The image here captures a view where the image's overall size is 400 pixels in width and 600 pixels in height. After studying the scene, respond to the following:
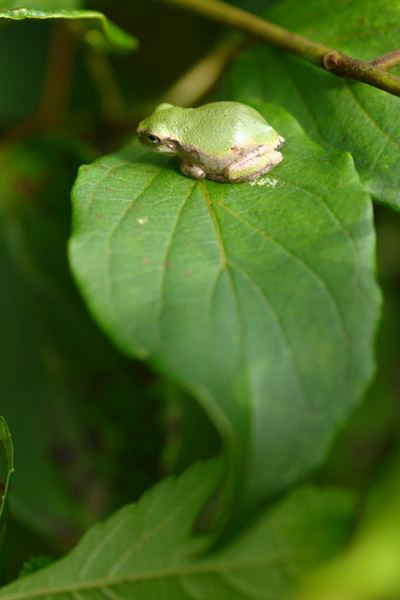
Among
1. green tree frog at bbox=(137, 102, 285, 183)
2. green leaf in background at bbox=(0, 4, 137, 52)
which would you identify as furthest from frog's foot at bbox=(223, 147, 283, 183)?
green leaf in background at bbox=(0, 4, 137, 52)

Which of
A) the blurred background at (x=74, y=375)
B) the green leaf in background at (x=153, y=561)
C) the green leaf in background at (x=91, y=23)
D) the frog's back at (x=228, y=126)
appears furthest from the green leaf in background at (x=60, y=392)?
the frog's back at (x=228, y=126)

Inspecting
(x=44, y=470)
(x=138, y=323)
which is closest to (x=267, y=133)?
(x=138, y=323)

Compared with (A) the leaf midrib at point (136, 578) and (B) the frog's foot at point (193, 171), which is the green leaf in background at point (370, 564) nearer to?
(A) the leaf midrib at point (136, 578)

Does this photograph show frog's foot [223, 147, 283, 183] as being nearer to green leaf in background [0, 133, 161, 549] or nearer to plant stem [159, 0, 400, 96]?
plant stem [159, 0, 400, 96]

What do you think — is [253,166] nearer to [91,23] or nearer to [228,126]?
[228,126]

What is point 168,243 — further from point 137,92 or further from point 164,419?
Answer: point 137,92
